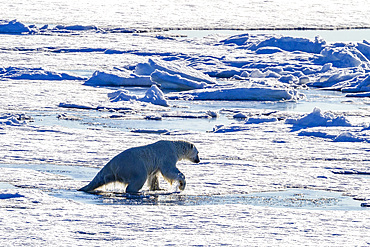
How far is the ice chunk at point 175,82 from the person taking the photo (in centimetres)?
1575

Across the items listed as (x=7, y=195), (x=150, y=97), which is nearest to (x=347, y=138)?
(x=150, y=97)

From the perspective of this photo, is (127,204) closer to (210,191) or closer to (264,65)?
(210,191)

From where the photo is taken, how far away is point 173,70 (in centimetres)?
1656

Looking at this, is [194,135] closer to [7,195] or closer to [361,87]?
[7,195]

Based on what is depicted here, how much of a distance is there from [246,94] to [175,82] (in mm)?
2073

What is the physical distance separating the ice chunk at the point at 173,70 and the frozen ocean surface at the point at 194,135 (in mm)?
37

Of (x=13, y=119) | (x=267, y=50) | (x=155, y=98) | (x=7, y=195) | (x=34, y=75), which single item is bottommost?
(x=7, y=195)

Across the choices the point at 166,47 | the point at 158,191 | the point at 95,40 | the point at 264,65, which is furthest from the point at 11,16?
the point at 158,191

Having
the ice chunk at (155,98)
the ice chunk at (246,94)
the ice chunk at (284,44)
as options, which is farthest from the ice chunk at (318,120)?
the ice chunk at (284,44)

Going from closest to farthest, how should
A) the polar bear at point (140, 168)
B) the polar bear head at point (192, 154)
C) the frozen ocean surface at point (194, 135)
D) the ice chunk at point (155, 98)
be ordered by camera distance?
the frozen ocean surface at point (194, 135) < the polar bear at point (140, 168) < the polar bear head at point (192, 154) < the ice chunk at point (155, 98)

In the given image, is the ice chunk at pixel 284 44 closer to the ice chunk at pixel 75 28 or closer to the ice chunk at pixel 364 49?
the ice chunk at pixel 364 49

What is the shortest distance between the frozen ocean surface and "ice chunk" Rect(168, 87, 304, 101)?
3cm

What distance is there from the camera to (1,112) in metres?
12.0

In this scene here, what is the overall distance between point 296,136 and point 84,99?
491 cm
